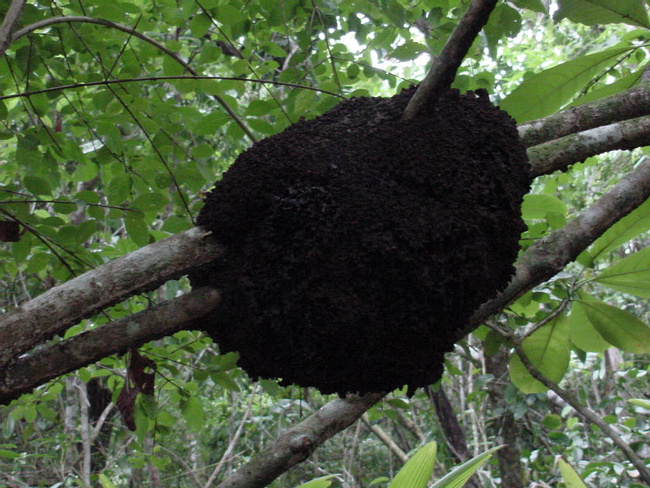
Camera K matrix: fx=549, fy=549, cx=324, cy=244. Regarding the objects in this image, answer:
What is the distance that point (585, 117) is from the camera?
1195 mm

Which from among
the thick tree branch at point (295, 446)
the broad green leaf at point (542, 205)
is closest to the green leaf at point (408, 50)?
the broad green leaf at point (542, 205)

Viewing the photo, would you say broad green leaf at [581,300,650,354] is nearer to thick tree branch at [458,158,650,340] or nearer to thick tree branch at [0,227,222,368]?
thick tree branch at [458,158,650,340]

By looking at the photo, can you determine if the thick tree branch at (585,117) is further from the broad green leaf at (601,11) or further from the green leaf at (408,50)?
the green leaf at (408,50)

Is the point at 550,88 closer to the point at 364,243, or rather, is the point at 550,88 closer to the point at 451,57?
the point at 451,57

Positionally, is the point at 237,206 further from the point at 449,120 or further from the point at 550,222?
the point at 550,222

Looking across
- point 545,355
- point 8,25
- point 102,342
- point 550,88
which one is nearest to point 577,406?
point 545,355

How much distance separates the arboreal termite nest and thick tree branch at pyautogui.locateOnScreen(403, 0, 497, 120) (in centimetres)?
4

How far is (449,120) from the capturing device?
112cm

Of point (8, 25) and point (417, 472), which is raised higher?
point (8, 25)

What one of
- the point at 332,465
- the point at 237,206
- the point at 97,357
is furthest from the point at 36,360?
the point at 332,465

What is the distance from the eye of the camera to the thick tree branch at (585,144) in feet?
4.01

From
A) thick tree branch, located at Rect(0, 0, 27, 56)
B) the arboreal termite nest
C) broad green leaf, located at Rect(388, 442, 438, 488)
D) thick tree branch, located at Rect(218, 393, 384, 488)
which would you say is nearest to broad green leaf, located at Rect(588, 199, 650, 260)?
the arboreal termite nest

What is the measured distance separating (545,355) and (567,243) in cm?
55

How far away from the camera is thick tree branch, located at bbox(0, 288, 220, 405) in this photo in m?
0.86
